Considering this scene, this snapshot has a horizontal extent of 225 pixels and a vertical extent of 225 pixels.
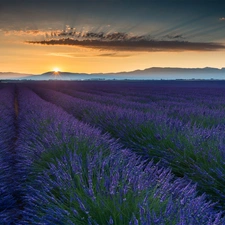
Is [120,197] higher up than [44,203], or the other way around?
[120,197]

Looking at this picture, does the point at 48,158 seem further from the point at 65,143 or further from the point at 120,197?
the point at 120,197

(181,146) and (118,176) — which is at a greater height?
(118,176)

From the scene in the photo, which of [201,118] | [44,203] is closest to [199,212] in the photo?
[44,203]

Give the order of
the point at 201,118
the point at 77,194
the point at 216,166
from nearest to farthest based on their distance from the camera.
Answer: the point at 77,194 < the point at 216,166 < the point at 201,118

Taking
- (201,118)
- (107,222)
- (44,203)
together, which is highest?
(107,222)

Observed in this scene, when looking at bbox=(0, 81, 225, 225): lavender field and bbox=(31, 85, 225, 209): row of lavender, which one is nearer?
bbox=(0, 81, 225, 225): lavender field

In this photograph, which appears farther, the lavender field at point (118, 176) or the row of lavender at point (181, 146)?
the row of lavender at point (181, 146)

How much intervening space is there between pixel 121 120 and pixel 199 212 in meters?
4.72

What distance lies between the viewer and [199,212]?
1.86 meters

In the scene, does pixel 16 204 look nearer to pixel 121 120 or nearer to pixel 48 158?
pixel 48 158

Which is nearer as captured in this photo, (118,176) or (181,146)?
(118,176)

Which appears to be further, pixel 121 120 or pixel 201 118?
pixel 201 118

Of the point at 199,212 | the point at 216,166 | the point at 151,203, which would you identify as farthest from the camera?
the point at 216,166

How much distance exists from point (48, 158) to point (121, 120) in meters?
3.05
